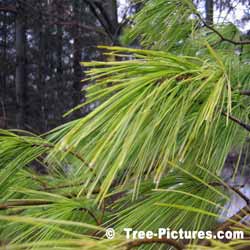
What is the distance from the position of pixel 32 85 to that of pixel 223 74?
18.0 feet

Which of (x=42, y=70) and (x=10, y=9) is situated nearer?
(x=10, y=9)

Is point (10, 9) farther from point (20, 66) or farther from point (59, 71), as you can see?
point (59, 71)

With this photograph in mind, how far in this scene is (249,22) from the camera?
2166mm

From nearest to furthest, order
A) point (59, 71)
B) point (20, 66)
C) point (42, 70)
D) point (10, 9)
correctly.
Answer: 1. point (10, 9)
2. point (20, 66)
3. point (59, 71)
4. point (42, 70)

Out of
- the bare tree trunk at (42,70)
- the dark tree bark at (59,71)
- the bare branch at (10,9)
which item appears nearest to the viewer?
the bare branch at (10,9)

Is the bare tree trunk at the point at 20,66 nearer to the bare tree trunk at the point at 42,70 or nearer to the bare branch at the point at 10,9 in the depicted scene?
the bare tree trunk at the point at 42,70

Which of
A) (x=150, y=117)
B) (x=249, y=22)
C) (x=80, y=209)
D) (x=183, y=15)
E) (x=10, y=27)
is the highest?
(x=10, y=27)

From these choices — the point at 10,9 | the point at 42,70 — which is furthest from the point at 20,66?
the point at 10,9

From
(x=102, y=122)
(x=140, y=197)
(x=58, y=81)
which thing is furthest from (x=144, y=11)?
(x=58, y=81)

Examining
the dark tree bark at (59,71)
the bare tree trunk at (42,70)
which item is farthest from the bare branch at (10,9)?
the bare tree trunk at (42,70)

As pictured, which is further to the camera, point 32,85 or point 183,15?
point 32,85

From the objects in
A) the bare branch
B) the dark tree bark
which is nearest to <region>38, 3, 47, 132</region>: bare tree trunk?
the dark tree bark

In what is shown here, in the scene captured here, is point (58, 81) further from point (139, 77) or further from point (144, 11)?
point (139, 77)

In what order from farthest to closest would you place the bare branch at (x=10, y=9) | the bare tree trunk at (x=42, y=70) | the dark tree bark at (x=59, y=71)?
the bare tree trunk at (x=42, y=70) < the dark tree bark at (x=59, y=71) < the bare branch at (x=10, y=9)
